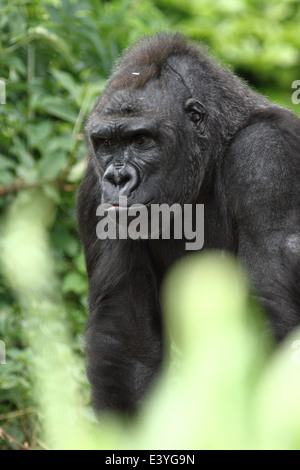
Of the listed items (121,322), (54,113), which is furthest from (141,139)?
(54,113)

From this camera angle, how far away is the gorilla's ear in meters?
4.27

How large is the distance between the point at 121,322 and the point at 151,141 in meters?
1.08

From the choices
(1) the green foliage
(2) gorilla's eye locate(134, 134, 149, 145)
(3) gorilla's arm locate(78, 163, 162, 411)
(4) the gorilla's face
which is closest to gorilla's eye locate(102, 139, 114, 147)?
(4) the gorilla's face

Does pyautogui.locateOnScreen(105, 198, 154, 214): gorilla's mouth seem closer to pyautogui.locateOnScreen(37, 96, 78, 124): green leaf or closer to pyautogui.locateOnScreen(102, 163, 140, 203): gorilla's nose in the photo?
pyautogui.locateOnScreen(102, 163, 140, 203): gorilla's nose

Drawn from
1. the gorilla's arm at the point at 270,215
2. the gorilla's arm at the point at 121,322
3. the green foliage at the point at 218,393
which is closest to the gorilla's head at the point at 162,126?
the gorilla's arm at the point at 270,215

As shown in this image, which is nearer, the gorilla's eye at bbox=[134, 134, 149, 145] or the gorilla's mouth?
the gorilla's mouth

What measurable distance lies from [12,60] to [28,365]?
2.53 meters

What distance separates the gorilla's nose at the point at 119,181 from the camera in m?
3.97

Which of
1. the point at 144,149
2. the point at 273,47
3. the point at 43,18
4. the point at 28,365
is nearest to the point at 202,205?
the point at 144,149

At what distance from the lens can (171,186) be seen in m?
4.22

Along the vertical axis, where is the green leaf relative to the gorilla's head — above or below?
above

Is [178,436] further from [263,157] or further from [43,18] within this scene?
[43,18]

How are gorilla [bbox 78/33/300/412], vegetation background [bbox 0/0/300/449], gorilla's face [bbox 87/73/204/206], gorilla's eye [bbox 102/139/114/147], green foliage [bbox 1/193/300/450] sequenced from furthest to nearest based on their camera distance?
vegetation background [bbox 0/0/300/449] < gorilla's eye [bbox 102/139/114/147] < gorilla's face [bbox 87/73/204/206] < gorilla [bbox 78/33/300/412] < green foliage [bbox 1/193/300/450]

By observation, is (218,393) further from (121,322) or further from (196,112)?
(121,322)
